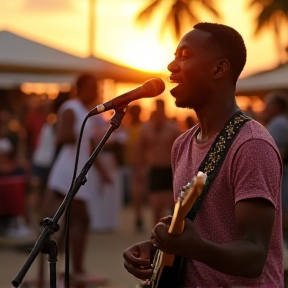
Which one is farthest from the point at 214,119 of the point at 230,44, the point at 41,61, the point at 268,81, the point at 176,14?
the point at 176,14

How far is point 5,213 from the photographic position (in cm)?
1195

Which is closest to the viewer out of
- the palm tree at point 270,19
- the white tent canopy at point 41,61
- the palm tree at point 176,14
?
the white tent canopy at point 41,61

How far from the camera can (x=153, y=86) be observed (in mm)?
3990

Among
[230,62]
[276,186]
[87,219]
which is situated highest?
Answer: [230,62]

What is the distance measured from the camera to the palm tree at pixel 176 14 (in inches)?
1602

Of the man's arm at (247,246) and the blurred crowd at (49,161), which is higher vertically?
the man's arm at (247,246)

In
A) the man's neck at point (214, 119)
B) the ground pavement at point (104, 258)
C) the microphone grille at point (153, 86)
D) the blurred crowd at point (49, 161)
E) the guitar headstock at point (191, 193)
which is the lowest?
the ground pavement at point (104, 258)

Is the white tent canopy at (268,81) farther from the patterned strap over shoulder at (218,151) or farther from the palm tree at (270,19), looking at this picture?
the palm tree at (270,19)

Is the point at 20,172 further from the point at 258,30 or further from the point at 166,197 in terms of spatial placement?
the point at 258,30

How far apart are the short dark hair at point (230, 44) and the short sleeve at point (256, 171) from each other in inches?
13.6

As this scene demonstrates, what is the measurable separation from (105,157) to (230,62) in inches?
386

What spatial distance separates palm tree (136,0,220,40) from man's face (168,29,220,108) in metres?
35.7

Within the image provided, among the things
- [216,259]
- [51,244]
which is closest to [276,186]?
[216,259]

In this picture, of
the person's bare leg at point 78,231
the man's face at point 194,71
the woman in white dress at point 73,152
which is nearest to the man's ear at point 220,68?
the man's face at point 194,71
